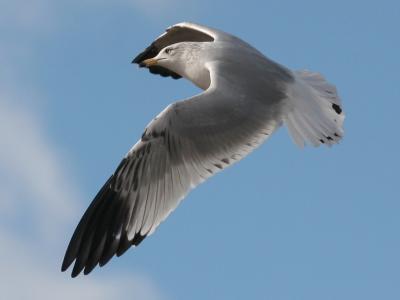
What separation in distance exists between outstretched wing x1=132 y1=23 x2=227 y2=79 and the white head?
290 millimetres

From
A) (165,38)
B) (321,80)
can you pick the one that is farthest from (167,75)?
(321,80)

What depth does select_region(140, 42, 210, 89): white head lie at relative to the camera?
10570 millimetres

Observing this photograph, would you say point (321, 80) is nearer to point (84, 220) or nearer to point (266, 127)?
point (266, 127)

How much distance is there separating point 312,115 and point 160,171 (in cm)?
137

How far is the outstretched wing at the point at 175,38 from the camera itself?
11.5 meters

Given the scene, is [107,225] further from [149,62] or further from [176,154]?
[149,62]

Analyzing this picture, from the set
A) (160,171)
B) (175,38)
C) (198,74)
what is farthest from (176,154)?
(175,38)

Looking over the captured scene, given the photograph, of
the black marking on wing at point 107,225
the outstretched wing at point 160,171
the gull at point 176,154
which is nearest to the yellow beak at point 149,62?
the gull at point 176,154

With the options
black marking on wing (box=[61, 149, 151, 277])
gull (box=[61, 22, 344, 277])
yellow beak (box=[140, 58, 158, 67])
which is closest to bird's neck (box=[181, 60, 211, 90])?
gull (box=[61, 22, 344, 277])

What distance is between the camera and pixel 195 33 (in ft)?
39.0

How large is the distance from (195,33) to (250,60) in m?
1.67

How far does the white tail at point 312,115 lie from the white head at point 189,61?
2.56ft

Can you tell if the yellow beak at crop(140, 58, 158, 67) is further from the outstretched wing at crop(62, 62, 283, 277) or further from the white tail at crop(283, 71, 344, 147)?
the outstretched wing at crop(62, 62, 283, 277)

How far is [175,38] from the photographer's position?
1230 cm
